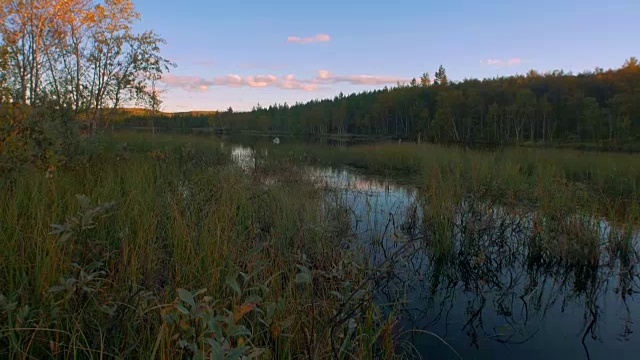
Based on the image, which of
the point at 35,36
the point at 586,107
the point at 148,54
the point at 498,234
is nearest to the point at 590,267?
the point at 498,234

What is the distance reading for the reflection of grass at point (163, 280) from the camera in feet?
5.69

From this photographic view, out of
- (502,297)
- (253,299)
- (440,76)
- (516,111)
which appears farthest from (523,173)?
(440,76)

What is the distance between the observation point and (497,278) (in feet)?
16.5

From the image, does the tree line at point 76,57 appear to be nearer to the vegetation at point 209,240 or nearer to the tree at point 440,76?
the vegetation at point 209,240

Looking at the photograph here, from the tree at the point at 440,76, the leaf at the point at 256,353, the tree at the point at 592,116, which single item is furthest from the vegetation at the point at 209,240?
the tree at the point at 440,76

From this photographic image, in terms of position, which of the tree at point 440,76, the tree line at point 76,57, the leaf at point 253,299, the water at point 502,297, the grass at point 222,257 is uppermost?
the tree at point 440,76

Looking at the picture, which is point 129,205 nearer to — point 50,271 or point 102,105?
point 50,271

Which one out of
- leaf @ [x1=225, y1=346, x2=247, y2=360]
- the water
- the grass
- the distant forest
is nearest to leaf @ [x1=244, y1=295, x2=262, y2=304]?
the grass

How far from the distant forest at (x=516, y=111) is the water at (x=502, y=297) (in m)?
27.9

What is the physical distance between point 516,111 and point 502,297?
58.2 meters

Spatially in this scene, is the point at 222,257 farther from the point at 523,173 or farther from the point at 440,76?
the point at 440,76

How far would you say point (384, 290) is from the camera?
4516mm

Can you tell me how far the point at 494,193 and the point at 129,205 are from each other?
672cm

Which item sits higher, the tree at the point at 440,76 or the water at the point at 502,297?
the tree at the point at 440,76
